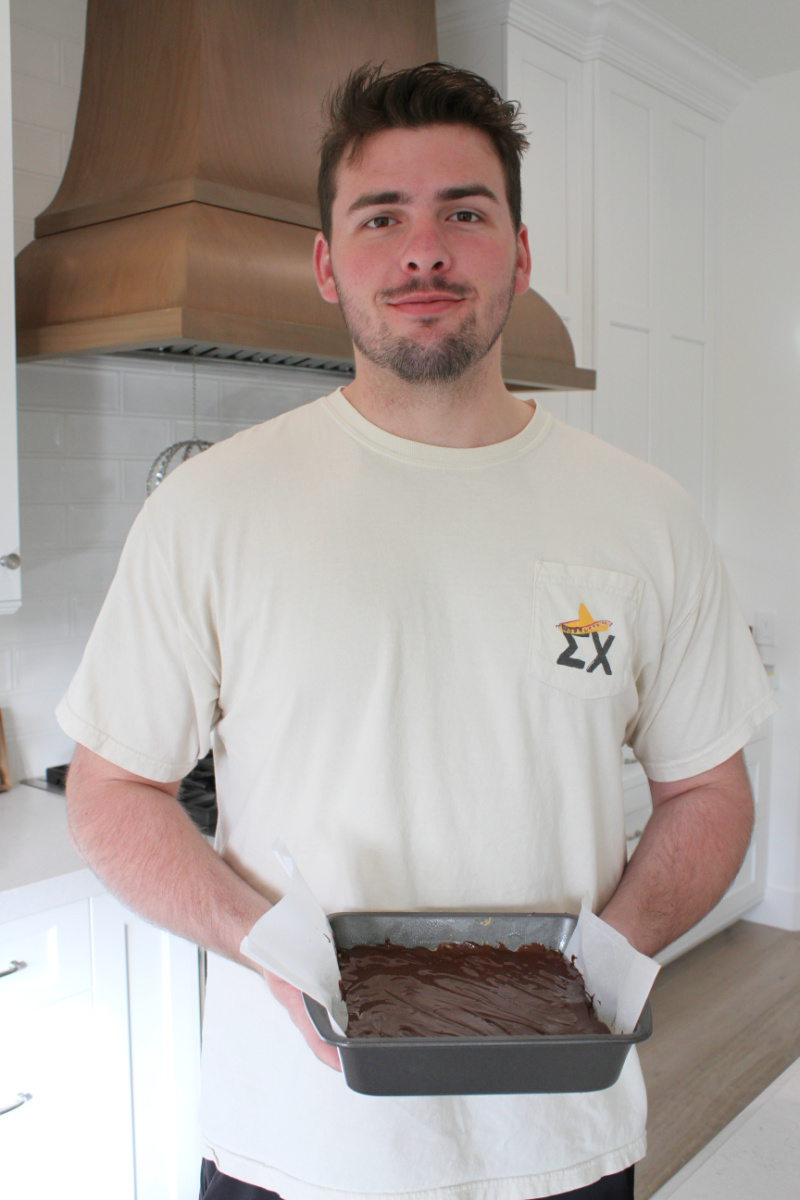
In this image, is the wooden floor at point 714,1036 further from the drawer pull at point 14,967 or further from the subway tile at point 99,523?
the subway tile at point 99,523

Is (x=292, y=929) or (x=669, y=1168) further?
(x=669, y=1168)

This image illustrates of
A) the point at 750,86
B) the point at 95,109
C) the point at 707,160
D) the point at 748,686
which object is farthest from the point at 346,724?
the point at 750,86

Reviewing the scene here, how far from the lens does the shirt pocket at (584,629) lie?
1.05m

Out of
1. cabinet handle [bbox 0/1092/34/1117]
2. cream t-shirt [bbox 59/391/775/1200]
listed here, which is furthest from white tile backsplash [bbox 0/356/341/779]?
cream t-shirt [bbox 59/391/775/1200]

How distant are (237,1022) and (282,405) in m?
1.77

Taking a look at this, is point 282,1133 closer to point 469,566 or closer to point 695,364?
point 469,566

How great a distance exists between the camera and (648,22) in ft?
A: 9.63

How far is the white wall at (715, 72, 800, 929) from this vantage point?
353 centimetres

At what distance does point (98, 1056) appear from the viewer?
173 centimetres

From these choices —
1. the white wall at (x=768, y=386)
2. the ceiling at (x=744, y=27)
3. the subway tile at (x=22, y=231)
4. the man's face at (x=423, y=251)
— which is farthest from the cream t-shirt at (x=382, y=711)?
the white wall at (x=768, y=386)

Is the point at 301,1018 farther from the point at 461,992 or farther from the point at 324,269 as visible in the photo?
the point at 324,269

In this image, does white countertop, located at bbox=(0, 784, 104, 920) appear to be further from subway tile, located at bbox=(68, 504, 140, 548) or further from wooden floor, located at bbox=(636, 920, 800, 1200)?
wooden floor, located at bbox=(636, 920, 800, 1200)

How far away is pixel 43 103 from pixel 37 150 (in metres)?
0.10

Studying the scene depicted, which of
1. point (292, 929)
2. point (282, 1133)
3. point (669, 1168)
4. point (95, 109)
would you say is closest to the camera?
point (292, 929)
